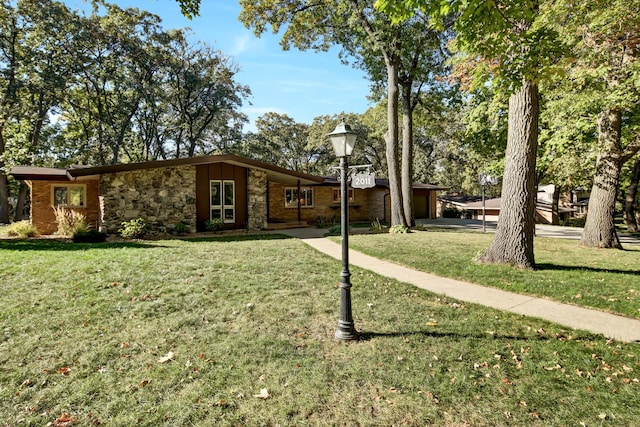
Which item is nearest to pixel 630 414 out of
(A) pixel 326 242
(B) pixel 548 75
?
(B) pixel 548 75

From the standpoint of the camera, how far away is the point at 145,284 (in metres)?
5.52

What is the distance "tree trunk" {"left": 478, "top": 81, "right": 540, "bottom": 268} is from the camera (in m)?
6.93

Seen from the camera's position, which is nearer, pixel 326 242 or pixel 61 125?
pixel 326 242

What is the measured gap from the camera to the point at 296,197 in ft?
61.8

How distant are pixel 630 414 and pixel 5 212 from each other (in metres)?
25.4

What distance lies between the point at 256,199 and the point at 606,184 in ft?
38.9

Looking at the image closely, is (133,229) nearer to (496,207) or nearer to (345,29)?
(345,29)

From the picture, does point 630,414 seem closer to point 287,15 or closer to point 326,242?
point 326,242

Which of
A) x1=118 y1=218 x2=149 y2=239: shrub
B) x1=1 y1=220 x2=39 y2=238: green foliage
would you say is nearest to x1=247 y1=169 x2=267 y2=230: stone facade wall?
x1=118 y1=218 x2=149 y2=239: shrub

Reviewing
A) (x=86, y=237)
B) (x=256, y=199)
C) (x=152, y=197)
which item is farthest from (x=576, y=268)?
(x=86, y=237)

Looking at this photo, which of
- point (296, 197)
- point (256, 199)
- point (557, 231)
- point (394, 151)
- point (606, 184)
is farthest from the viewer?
point (296, 197)

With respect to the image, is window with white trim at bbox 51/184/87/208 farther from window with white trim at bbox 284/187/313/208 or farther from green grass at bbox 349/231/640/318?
green grass at bbox 349/231/640/318

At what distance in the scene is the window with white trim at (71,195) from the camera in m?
13.6

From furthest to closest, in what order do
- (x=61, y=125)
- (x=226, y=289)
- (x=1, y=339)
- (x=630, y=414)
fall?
1. (x=61, y=125)
2. (x=226, y=289)
3. (x=1, y=339)
4. (x=630, y=414)
